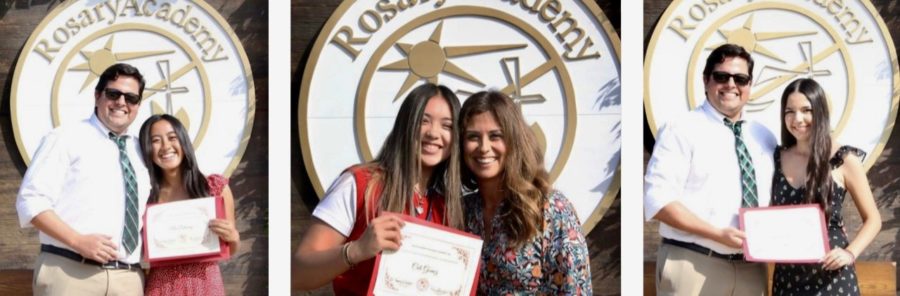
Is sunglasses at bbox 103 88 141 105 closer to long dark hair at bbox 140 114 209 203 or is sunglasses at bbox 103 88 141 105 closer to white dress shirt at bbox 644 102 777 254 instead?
long dark hair at bbox 140 114 209 203

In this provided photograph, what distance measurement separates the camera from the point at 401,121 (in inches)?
104

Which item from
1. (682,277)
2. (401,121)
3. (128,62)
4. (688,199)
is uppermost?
(128,62)

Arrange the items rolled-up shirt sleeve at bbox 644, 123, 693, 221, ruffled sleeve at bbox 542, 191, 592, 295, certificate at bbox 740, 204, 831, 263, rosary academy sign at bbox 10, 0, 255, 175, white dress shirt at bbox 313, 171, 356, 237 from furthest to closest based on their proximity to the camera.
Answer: rosary academy sign at bbox 10, 0, 255, 175 → rolled-up shirt sleeve at bbox 644, 123, 693, 221 → certificate at bbox 740, 204, 831, 263 → white dress shirt at bbox 313, 171, 356, 237 → ruffled sleeve at bbox 542, 191, 592, 295

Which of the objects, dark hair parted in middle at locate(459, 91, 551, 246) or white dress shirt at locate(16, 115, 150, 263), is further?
white dress shirt at locate(16, 115, 150, 263)

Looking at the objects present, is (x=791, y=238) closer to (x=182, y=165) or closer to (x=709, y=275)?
(x=709, y=275)

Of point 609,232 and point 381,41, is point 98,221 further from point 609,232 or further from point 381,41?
point 609,232

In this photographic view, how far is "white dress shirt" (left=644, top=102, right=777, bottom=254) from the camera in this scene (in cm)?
287

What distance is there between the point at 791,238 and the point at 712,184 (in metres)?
0.26

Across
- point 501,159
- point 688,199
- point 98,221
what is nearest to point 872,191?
point 688,199

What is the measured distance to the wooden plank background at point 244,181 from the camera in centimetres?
313

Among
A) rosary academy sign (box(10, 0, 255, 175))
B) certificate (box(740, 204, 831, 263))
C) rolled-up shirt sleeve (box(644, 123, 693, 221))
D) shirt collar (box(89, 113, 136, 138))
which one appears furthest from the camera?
rosary academy sign (box(10, 0, 255, 175))

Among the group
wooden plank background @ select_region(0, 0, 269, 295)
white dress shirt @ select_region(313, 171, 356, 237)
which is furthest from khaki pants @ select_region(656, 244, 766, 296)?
wooden plank background @ select_region(0, 0, 269, 295)

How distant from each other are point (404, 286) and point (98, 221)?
1.00 metres

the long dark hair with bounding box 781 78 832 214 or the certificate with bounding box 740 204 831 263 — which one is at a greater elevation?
the long dark hair with bounding box 781 78 832 214
